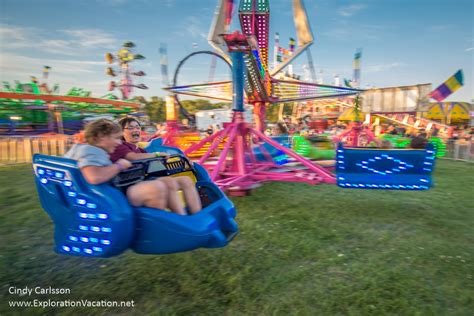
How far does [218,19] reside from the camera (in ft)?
20.8

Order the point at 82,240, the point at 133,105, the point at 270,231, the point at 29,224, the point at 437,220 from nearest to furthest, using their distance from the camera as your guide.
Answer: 1. the point at 82,240
2. the point at 270,231
3. the point at 29,224
4. the point at 437,220
5. the point at 133,105

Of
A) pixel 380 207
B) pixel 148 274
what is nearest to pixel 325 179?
pixel 380 207

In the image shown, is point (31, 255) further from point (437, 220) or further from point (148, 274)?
point (437, 220)

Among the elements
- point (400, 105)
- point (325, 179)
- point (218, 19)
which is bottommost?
point (325, 179)

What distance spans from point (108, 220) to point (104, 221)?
0.03 m

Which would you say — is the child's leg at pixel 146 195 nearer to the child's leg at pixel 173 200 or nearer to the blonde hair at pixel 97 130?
the child's leg at pixel 173 200

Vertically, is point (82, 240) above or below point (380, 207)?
above

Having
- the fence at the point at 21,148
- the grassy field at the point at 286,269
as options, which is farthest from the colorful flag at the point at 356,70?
the fence at the point at 21,148

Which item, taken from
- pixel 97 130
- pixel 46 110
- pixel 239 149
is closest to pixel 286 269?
pixel 97 130

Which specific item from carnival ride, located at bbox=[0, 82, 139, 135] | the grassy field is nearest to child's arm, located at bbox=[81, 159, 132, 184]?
the grassy field

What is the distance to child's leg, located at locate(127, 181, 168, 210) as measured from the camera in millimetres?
1784

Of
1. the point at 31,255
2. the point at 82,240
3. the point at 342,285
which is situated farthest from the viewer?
the point at 31,255

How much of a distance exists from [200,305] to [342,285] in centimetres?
98

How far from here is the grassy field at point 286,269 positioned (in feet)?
6.21
